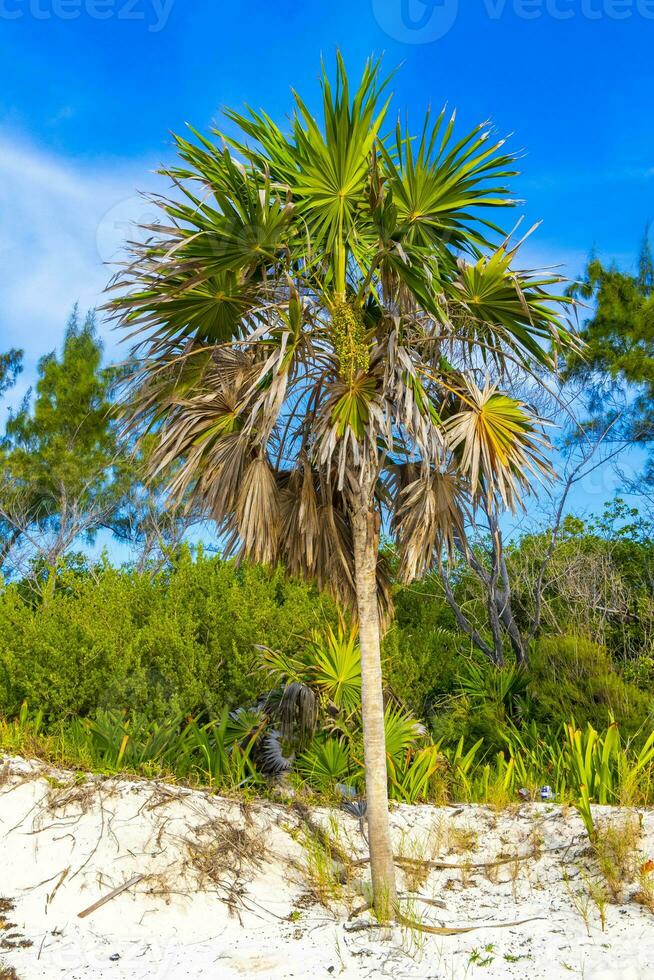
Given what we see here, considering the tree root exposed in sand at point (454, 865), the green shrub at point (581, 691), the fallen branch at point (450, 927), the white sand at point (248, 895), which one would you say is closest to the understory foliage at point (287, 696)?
the green shrub at point (581, 691)

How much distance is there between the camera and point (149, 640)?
1263 centimetres

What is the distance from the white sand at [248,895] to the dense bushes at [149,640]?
4.03 meters

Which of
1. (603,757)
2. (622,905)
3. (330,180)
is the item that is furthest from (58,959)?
(330,180)

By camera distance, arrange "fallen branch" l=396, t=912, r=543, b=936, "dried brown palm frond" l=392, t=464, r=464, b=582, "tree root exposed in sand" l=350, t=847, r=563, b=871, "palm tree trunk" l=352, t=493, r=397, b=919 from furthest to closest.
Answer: "tree root exposed in sand" l=350, t=847, r=563, b=871 < "dried brown palm frond" l=392, t=464, r=464, b=582 < "palm tree trunk" l=352, t=493, r=397, b=919 < "fallen branch" l=396, t=912, r=543, b=936

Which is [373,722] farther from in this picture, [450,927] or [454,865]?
[454,865]

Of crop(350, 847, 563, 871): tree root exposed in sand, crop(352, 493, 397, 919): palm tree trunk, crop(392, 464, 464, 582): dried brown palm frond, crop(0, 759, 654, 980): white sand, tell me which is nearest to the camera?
crop(0, 759, 654, 980): white sand

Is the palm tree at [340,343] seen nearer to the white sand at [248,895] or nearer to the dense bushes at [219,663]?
the white sand at [248,895]

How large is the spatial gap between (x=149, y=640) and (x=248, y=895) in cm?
638

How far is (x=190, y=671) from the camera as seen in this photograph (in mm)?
12500

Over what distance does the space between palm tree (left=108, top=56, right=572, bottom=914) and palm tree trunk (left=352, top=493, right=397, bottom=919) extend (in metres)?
0.02

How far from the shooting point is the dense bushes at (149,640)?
1204cm

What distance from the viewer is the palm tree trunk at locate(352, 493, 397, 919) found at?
6254 millimetres

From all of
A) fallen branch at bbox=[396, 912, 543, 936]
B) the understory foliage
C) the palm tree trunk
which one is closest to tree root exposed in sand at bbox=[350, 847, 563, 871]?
the understory foliage

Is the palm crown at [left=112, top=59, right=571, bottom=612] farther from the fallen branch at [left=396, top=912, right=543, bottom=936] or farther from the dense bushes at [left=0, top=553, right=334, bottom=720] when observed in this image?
the dense bushes at [left=0, top=553, right=334, bottom=720]
